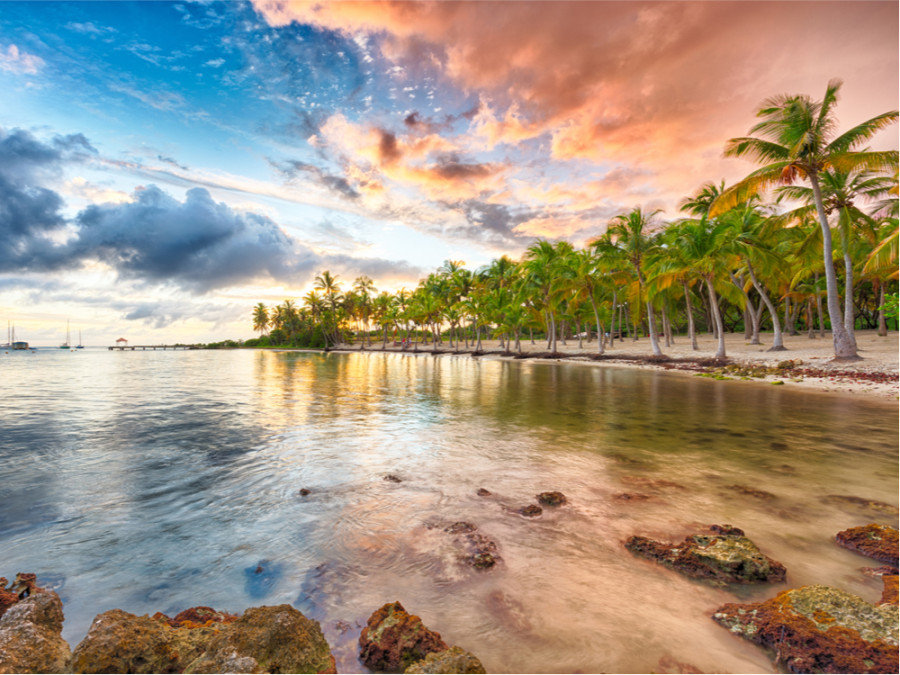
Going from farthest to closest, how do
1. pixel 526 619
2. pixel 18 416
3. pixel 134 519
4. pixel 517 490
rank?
pixel 18 416 → pixel 517 490 → pixel 134 519 → pixel 526 619

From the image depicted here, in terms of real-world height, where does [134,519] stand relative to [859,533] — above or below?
below

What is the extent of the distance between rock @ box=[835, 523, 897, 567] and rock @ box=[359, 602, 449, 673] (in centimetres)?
483

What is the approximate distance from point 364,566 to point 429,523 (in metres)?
1.23

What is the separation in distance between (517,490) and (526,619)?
3.26 meters

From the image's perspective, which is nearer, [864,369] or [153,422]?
[153,422]

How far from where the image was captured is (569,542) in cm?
482

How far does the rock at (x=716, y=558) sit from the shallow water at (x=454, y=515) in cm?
17

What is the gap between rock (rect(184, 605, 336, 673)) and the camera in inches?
104

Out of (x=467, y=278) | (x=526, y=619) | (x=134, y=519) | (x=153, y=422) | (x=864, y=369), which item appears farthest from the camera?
(x=467, y=278)

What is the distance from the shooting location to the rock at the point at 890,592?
3.35 m

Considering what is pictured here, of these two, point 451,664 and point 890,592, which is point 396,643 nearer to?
point 451,664

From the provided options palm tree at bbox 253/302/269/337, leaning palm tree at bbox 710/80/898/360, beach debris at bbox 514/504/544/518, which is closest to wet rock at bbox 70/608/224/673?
beach debris at bbox 514/504/544/518

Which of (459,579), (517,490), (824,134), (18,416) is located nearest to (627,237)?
(824,134)

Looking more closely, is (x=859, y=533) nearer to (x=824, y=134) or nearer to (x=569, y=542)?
(x=569, y=542)
